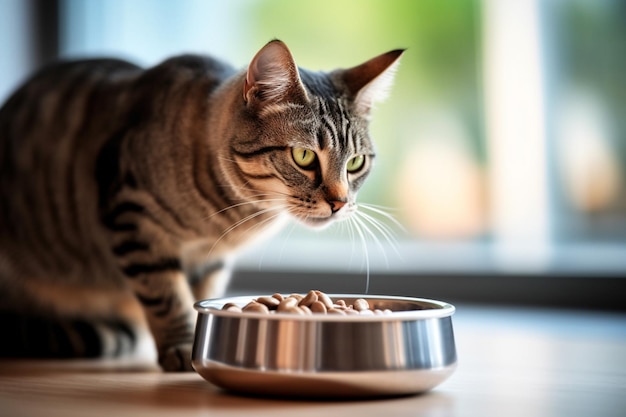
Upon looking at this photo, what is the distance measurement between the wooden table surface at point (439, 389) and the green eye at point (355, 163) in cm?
38

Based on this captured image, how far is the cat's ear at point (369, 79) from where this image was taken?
1407mm

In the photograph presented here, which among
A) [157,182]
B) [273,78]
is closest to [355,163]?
[273,78]

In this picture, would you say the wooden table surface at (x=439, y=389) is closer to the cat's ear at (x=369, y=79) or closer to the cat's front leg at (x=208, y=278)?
the cat's front leg at (x=208, y=278)

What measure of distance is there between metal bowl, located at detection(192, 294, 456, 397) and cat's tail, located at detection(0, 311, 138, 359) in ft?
1.84

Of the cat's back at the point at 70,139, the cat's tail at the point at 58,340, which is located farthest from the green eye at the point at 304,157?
the cat's tail at the point at 58,340

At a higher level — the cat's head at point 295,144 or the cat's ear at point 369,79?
the cat's ear at point 369,79

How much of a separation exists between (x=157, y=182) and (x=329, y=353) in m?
0.60

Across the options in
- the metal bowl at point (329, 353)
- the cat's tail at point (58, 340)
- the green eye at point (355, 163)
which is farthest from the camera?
the cat's tail at point (58, 340)

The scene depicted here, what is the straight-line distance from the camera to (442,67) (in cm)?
226

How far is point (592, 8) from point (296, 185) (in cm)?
114

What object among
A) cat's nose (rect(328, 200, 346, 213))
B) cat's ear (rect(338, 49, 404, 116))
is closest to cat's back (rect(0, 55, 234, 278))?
cat's ear (rect(338, 49, 404, 116))

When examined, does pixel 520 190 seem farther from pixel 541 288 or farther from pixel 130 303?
pixel 130 303

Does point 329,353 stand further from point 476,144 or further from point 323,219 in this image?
point 476,144

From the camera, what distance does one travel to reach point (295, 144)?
4.27ft
